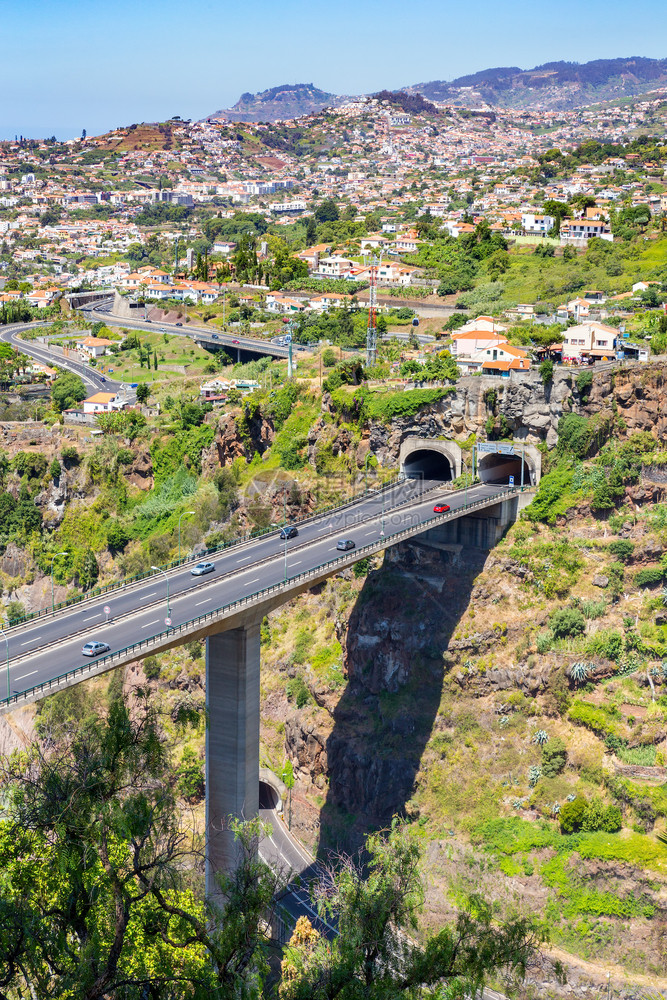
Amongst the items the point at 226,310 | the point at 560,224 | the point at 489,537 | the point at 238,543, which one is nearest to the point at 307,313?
the point at 226,310

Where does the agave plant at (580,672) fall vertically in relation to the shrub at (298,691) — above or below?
above

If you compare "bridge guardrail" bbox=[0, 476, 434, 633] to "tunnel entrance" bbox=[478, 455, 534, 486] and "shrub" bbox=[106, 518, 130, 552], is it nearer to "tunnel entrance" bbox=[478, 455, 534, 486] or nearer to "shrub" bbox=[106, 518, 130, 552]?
"tunnel entrance" bbox=[478, 455, 534, 486]

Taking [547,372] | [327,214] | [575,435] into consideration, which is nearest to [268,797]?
[575,435]

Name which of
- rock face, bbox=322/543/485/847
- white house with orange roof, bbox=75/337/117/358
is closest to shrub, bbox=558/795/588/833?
rock face, bbox=322/543/485/847

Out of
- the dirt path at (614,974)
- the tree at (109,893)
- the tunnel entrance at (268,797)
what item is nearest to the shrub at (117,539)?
the tunnel entrance at (268,797)

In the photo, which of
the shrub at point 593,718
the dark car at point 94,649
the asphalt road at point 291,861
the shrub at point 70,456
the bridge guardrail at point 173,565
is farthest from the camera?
the shrub at point 70,456

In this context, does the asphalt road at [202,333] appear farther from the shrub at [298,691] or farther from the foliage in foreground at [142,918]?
the foliage in foreground at [142,918]

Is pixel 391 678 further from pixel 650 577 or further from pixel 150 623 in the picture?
pixel 150 623
